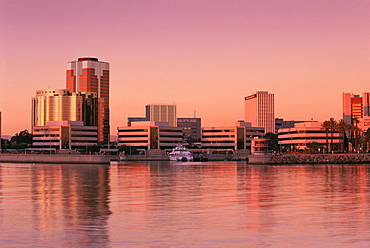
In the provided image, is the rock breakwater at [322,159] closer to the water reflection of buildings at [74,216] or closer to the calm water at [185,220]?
the calm water at [185,220]

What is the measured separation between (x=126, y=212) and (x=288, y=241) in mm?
12285

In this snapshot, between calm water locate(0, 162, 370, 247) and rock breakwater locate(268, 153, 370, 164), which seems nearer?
calm water locate(0, 162, 370, 247)

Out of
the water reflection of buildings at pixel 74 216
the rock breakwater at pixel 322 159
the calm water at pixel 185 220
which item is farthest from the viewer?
the rock breakwater at pixel 322 159

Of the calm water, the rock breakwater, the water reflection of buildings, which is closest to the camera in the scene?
the calm water

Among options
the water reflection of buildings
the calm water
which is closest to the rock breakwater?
the calm water

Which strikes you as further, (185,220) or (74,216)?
(74,216)

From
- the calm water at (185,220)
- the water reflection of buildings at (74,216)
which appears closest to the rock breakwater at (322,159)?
the calm water at (185,220)

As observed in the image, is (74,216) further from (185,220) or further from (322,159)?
(322,159)

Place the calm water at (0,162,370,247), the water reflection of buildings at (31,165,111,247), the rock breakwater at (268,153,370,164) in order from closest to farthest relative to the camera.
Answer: the calm water at (0,162,370,247), the water reflection of buildings at (31,165,111,247), the rock breakwater at (268,153,370,164)

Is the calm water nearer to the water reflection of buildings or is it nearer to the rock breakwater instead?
the water reflection of buildings

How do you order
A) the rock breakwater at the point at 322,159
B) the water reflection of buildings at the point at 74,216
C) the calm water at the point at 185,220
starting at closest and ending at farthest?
1. the calm water at the point at 185,220
2. the water reflection of buildings at the point at 74,216
3. the rock breakwater at the point at 322,159

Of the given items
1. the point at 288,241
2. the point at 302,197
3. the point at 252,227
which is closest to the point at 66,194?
the point at 302,197

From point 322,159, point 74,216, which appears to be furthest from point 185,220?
point 322,159

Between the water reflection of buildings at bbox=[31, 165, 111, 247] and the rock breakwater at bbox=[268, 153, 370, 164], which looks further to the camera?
the rock breakwater at bbox=[268, 153, 370, 164]
